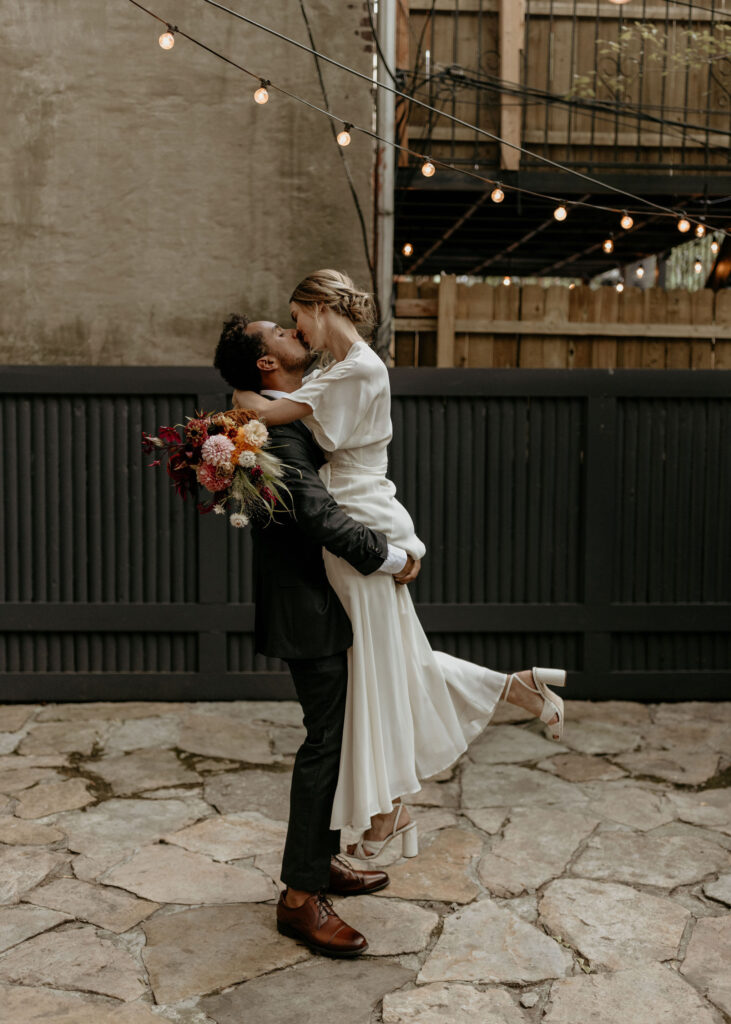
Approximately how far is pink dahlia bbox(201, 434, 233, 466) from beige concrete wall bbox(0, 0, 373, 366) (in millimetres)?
3349

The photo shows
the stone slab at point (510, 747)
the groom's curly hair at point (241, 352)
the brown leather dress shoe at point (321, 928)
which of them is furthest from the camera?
the stone slab at point (510, 747)

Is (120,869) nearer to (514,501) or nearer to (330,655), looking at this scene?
(330,655)

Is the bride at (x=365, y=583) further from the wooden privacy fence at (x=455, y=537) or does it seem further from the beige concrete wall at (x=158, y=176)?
the beige concrete wall at (x=158, y=176)

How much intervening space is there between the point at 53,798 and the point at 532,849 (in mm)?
2286

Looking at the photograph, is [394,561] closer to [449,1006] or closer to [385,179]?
[449,1006]

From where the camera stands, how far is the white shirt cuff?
338 centimetres

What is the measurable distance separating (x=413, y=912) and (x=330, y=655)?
1079 mm

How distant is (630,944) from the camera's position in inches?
132

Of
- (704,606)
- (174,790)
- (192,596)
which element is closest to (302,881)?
(174,790)

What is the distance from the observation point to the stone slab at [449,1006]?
292 cm

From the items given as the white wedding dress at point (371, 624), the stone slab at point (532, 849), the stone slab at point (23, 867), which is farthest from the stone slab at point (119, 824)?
the stone slab at point (532, 849)

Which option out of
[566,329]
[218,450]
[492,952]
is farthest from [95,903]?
[566,329]

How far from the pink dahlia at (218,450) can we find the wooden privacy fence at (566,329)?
362 centimetres

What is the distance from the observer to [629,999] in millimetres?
3020
